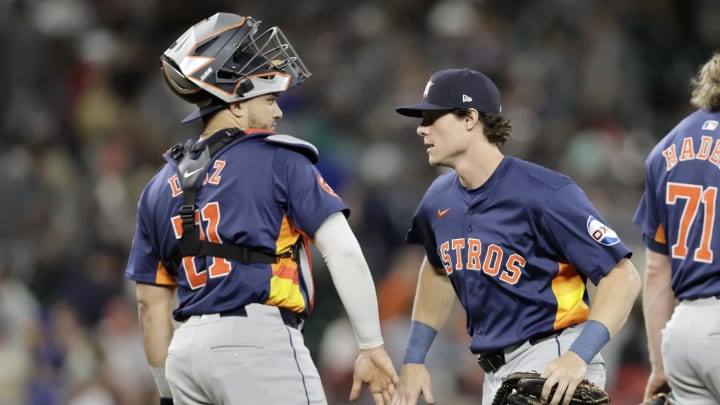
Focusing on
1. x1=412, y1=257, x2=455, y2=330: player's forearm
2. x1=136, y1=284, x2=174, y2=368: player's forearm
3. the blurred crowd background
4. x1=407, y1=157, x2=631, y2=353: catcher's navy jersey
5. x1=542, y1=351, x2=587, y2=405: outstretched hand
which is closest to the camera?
x1=542, y1=351, x2=587, y2=405: outstretched hand

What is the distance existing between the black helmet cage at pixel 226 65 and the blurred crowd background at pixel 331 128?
4.49m

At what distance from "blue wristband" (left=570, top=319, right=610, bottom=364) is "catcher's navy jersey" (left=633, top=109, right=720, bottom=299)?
1.99ft

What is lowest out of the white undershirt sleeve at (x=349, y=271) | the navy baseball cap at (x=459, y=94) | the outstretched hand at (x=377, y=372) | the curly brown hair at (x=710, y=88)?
the outstretched hand at (x=377, y=372)

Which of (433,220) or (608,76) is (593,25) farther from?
(433,220)

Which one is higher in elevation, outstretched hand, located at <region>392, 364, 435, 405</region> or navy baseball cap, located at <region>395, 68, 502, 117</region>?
navy baseball cap, located at <region>395, 68, 502, 117</region>

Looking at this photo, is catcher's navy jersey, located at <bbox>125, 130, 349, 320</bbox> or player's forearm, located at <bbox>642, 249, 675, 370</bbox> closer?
catcher's navy jersey, located at <bbox>125, 130, 349, 320</bbox>

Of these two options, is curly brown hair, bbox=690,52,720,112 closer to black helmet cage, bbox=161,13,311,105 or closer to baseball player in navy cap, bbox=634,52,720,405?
baseball player in navy cap, bbox=634,52,720,405

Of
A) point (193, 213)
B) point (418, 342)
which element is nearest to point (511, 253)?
point (418, 342)

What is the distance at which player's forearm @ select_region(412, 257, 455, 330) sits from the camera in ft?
16.5

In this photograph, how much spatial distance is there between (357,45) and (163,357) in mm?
7749

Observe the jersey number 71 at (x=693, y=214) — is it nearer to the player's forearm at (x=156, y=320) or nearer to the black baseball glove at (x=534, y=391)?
the black baseball glove at (x=534, y=391)

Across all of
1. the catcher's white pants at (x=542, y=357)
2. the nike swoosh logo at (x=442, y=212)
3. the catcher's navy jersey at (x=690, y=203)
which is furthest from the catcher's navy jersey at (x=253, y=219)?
the catcher's navy jersey at (x=690, y=203)

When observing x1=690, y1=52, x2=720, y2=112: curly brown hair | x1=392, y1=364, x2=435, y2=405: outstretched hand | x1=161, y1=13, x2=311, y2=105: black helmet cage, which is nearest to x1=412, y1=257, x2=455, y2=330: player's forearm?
x1=392, y1=364, x2=435, y2=405: outstretched hand

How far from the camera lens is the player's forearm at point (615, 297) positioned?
14.3 feet
